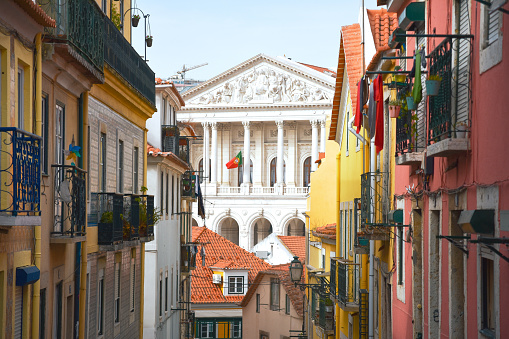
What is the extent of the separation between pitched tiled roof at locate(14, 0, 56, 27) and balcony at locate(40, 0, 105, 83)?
2.99 ft

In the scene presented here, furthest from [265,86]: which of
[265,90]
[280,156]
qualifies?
[280,156]

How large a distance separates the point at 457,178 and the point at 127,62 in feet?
29.3

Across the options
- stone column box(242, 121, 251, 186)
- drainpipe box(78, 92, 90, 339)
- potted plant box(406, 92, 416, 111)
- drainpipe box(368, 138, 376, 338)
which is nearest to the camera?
potted plant box(406, 92, 416, 111)

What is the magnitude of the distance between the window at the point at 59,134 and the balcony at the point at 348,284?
866 centimetres

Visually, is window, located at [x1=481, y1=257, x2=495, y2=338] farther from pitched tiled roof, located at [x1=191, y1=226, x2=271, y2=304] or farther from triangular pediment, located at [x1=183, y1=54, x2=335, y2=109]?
triangular pediment, located at [x1=183, y1=54, x2=335, y2=109]

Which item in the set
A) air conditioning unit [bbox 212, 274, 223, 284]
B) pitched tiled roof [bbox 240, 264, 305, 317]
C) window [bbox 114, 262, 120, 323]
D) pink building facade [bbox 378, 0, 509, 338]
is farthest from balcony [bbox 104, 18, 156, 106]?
air conditioning unit [bbox 212, 274, 223, 284]

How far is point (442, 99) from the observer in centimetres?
1053

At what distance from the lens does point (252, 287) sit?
42.7 metres

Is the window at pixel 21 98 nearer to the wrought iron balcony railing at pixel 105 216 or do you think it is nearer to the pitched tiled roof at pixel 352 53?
the wrought iron balcony railing at pixel 105 216

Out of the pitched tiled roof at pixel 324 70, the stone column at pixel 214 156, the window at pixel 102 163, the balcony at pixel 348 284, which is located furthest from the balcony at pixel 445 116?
the stone column at pixel 214 156

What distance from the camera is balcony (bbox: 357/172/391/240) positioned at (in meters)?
15.8

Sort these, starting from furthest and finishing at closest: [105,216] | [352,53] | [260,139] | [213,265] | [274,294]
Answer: [260,139]
[213,265]
[274,294]
[352,53]
[105,216]

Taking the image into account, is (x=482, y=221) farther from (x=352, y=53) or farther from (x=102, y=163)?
(x=352, y=53)

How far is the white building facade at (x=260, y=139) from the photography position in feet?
274
